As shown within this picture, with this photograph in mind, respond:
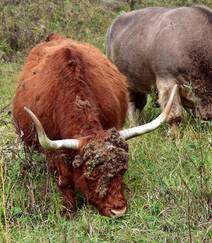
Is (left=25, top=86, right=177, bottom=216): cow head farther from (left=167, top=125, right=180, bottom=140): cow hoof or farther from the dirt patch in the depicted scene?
(left=167, top=125, right=180, bottom=140): cow hoof

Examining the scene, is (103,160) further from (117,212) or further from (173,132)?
(173,132)

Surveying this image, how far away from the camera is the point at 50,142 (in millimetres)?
5219

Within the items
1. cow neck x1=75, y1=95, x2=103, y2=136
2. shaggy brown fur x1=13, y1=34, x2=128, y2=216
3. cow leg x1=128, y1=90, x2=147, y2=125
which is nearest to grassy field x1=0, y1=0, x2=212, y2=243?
shaggy brown fur x1=13, y1=34, x2=128, y2=216

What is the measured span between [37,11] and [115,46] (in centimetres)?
709

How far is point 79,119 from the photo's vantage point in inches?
219

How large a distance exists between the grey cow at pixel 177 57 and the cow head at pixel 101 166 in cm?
212

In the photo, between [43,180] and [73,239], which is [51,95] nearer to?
[43,180]

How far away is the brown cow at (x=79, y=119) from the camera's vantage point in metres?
5.23

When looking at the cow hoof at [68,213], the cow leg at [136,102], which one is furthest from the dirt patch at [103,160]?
the cow leg at [136,102]

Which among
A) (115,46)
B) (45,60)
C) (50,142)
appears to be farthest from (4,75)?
(50,142)

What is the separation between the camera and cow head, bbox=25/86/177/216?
520 cm

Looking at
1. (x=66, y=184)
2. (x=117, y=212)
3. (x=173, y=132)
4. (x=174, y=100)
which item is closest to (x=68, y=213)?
(x=66, y=184)

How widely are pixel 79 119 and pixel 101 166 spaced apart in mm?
548

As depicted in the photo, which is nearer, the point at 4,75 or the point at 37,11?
the point at 4,75
